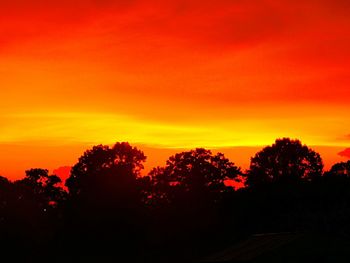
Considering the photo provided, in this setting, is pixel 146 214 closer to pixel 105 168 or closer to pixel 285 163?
pixel 105 168

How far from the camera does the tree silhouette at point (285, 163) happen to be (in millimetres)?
124188

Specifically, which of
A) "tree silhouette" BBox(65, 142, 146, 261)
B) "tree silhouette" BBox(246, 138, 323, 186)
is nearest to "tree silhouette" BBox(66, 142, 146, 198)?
"tree silhouette" BBox(65, 142, 146, 261)

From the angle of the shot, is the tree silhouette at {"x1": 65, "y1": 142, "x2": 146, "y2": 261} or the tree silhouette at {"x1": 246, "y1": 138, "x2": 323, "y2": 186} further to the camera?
the tree silhouette at {"x1": 246, "y1": 138, "x2": 323, "y2": 186}

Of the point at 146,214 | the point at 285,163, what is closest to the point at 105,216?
the point at 146,214

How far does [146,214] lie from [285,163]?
3887cm

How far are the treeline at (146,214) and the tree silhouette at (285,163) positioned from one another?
11.7 metres

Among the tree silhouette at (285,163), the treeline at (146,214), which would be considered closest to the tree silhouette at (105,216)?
the treeline at (146,214)

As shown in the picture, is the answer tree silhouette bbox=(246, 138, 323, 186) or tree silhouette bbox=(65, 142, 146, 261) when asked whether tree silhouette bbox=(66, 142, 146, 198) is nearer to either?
tree silhouette bbox=(65, 142, 146, 261)

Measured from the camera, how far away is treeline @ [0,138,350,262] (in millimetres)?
92938

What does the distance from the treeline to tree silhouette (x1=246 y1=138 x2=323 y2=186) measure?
11.7 metres

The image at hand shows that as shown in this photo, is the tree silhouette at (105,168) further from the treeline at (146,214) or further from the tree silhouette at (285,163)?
the tree silhouette at (285,163)

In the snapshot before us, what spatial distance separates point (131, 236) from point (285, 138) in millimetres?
49752

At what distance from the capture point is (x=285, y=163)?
130 metres

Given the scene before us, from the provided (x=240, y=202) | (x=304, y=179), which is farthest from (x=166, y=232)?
(x=304, y=179)
